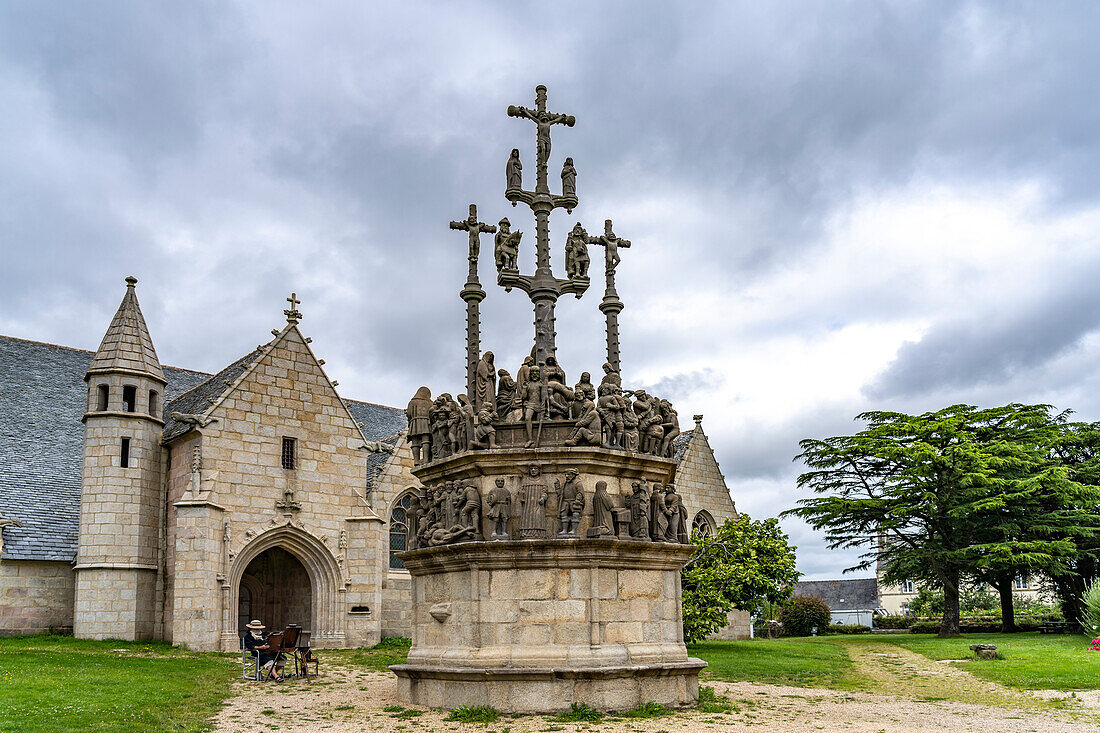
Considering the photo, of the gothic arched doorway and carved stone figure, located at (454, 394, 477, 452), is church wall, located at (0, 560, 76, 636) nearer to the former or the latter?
the gothic arched doorway

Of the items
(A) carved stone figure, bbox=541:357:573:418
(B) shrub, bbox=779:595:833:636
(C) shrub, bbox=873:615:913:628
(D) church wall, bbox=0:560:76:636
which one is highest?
(A) carved stone figure, bbox=541:357:573:418

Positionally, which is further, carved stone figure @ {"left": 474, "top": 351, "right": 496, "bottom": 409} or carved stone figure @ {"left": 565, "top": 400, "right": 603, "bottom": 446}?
carved stone figure @ {"left": 474, "top": 351, "right": 496, "bottom": 409}

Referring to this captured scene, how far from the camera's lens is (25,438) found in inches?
1085

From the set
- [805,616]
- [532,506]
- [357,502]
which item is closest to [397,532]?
[357,502]

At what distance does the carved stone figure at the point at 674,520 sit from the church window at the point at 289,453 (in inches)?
618

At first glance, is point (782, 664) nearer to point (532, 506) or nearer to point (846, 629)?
point (532, 506)

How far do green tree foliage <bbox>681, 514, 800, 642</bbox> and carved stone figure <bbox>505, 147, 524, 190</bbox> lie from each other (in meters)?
13.3

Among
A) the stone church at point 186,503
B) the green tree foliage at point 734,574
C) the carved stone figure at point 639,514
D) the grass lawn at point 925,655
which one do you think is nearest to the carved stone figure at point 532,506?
the carved stone figure at point 639,514

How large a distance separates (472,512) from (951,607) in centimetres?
2589

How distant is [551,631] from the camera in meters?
13.0

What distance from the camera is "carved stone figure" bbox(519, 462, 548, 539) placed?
13.3 meters

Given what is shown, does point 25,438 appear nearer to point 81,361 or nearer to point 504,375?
point 81,361

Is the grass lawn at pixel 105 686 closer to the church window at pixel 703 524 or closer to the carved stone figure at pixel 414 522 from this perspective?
the carved stone figure at pixel 414 522

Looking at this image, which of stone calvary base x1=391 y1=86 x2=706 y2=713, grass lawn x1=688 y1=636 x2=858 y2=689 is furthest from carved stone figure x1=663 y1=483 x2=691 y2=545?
grass lawn x1=688 y1=636 x2=858 y2=689
